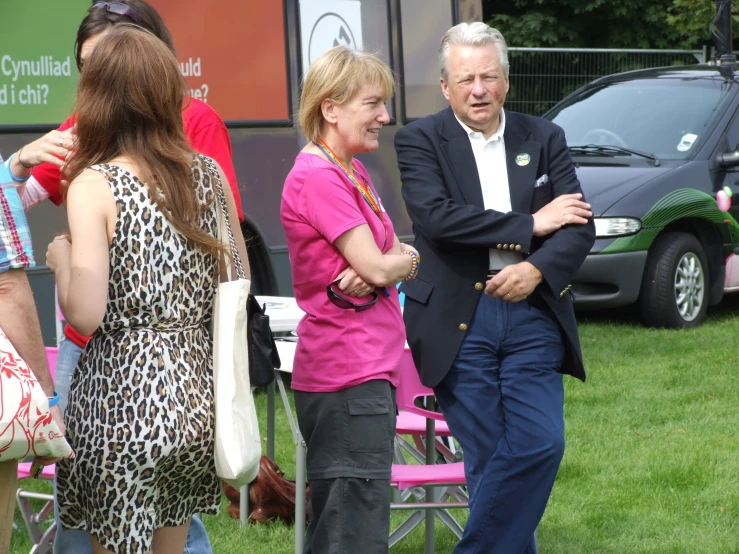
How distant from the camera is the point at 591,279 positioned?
8.44m

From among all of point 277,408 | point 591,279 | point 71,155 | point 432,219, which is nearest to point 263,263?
point 277,408

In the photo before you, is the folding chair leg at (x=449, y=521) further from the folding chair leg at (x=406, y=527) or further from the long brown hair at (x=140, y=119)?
the long brown hair at (x=140, y=119)

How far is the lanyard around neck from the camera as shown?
3.26 metres

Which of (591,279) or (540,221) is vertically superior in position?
(540,221)

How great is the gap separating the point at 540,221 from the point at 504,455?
728 mm

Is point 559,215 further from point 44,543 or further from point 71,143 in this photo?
point 44,543

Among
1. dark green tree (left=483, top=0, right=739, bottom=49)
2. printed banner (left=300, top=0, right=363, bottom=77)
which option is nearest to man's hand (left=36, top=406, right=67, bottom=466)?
printed banner (left=300, top=0, right=363, bottom=77)

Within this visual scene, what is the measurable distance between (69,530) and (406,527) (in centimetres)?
167

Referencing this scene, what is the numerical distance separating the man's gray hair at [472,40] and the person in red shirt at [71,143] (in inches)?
29.1

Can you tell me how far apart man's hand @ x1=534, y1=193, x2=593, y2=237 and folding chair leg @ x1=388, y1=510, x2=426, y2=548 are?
4.34ft

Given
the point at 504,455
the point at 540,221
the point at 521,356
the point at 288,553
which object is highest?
the point at 540,221

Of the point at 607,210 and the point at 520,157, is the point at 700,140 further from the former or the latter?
the point at 520,157

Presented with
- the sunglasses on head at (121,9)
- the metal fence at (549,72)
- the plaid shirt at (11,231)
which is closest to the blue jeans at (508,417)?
the sunglasses on head at (121,9)

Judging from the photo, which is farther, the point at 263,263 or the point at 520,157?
the point at 263,263
